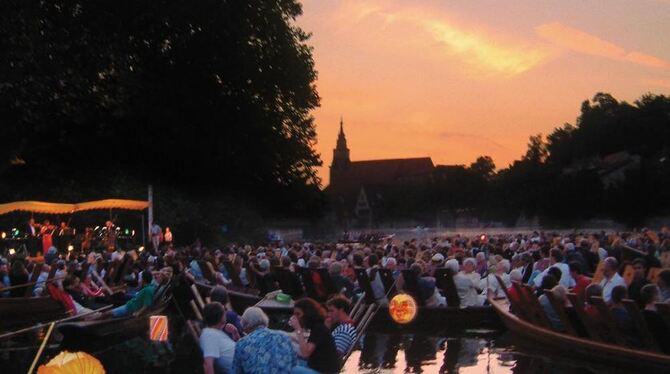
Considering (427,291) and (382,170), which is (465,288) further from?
(382,170)

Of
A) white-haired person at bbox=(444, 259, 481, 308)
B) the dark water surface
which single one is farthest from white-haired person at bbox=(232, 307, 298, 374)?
white-haired person at bbox=(444, 259, 481, 308)

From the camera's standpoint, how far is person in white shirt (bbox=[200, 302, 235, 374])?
886 cm

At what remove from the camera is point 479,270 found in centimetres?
2369

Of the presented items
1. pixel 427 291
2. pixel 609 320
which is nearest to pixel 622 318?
pixel 609 320

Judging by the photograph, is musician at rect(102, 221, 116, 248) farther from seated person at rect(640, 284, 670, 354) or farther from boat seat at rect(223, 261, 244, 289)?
seated person at rect(640, 284, 670, 354)

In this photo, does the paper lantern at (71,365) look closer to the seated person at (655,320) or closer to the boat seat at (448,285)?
the seated person at (655,320)

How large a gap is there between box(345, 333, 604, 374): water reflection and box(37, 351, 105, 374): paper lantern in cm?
1042

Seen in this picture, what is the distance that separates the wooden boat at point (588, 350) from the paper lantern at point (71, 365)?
8.91 meters

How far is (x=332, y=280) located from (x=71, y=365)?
52.6 feet

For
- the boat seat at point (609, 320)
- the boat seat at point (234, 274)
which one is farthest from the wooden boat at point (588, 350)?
the boat seat at point (234, 274)

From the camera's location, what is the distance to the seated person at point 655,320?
11695 millimetres

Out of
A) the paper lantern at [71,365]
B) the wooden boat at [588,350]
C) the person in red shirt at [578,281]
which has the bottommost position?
the wooden boat at [588,350]

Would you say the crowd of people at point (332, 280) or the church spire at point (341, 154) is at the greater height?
the church spire at point (341, 154)

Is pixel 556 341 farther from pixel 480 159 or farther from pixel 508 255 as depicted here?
pixel 480 159
